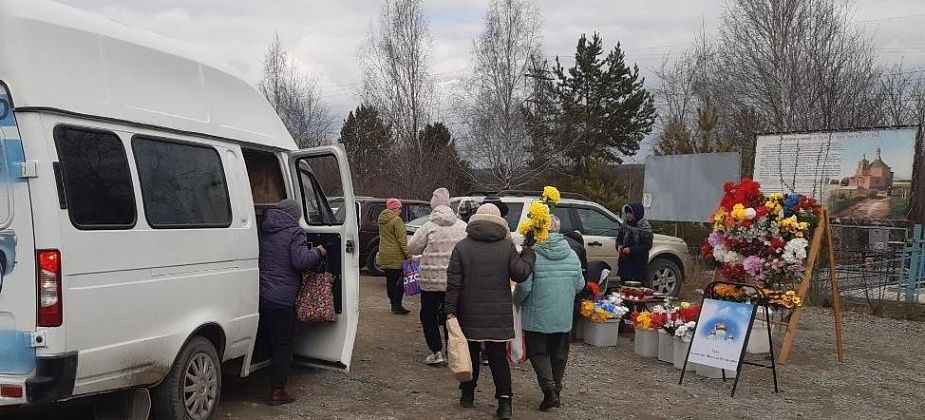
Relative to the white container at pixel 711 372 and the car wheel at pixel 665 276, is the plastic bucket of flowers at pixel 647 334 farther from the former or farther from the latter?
the car wheel at pixel 665 276

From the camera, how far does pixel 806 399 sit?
21.8 feet

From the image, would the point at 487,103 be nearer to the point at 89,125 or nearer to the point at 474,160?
the point at 474,160

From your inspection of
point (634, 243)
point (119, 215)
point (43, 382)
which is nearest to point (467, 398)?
point (119, 215)

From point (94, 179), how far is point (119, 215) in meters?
0.25

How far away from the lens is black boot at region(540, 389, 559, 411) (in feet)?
19.6

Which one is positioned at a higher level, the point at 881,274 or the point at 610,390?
the point at 881,274

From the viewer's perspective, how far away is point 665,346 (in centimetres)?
787

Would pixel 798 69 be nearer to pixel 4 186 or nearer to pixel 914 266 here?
pixel 914 266

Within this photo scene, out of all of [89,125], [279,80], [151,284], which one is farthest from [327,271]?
[279,80]

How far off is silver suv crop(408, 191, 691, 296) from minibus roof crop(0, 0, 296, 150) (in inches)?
243

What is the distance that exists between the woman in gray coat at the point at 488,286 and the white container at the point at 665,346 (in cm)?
284

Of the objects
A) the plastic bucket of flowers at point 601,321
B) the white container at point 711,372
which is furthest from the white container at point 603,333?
the white container at point 711,372

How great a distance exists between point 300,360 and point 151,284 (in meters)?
2.28

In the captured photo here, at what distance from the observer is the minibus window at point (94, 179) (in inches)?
154
